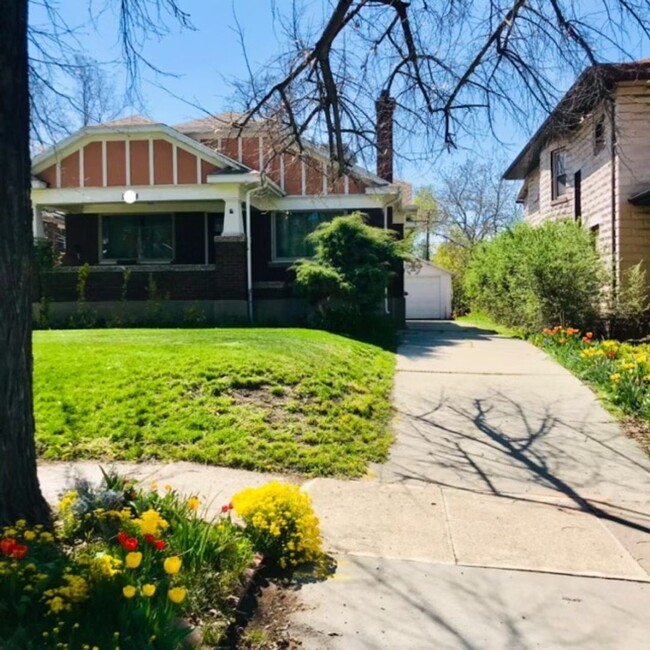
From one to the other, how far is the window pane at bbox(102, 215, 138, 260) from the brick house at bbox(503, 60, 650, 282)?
35.5ft

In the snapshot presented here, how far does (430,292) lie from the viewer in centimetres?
2905

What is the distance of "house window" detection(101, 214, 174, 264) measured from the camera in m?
18.0

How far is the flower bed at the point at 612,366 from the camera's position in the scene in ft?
25.4

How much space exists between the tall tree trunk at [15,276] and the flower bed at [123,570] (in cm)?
A: 29

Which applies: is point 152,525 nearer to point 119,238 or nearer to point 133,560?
point 133,560

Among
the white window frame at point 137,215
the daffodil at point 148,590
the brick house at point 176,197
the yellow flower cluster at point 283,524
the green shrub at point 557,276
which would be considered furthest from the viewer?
the white window frame at point 137,215

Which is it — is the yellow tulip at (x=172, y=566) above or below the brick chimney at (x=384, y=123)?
below

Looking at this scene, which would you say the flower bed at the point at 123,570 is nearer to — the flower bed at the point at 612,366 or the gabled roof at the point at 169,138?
the flower bed at the point at 612,366

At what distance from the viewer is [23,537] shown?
3217 millimetres

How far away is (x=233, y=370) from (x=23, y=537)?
4502mm

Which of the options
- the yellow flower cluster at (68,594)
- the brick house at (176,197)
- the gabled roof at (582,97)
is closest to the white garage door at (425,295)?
the brick house at (176,197)

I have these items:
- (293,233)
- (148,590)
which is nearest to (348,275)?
(293,233)

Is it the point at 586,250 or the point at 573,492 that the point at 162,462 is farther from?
the point at 586,250

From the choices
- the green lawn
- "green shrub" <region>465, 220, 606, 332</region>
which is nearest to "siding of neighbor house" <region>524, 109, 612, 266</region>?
"green shrub" <region>465, 220, 606, 332</region>
